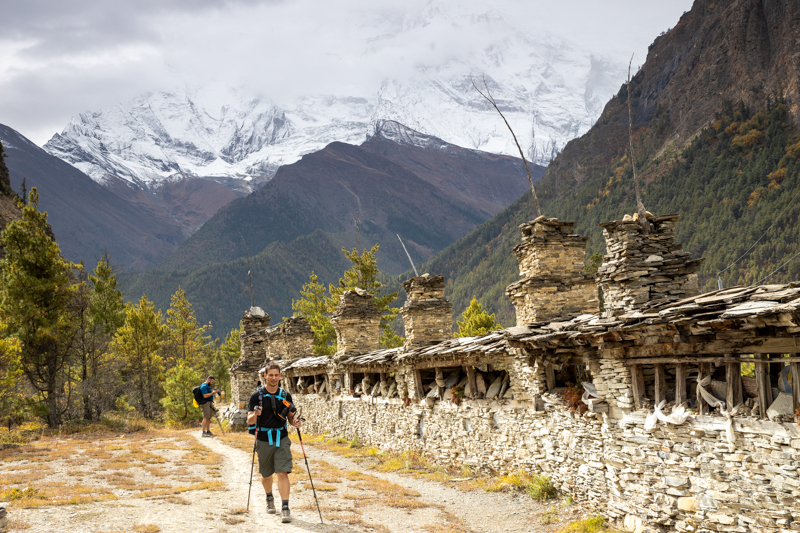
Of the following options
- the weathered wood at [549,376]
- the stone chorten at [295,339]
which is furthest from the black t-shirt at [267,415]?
the stone chorten at [295,339]

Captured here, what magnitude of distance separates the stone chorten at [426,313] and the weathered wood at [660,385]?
28.4ft

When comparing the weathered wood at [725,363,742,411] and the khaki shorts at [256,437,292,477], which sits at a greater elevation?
the weathered wood at [725,363,742,411]

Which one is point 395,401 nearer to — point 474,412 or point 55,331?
point 474,412

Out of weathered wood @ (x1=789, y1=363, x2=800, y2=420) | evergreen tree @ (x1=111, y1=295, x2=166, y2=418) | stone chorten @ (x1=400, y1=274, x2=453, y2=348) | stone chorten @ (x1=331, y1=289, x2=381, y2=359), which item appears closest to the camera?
weathered wood @ (x1=789, y1=363, x2=800, y2=420)

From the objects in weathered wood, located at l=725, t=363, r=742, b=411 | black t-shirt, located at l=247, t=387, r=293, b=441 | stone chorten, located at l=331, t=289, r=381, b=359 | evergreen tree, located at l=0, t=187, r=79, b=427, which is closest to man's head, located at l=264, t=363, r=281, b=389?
black t-shirt, located at l=247, t=387, r=293, b=441

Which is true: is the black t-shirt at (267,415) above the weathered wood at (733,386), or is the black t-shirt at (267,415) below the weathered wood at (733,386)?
below

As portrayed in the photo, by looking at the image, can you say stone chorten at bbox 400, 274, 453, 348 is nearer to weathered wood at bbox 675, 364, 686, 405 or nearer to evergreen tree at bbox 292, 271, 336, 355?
weathered wood at bbox 675, 364, 686, 405

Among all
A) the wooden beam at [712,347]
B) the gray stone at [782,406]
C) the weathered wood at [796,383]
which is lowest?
the gray stone at [782,406]

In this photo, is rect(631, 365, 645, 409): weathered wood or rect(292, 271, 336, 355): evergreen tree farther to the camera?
rect(292, 271, 336, 355): evergreen tree

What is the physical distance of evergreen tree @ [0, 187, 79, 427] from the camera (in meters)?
23.2

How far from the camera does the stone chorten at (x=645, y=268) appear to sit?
1001 cm

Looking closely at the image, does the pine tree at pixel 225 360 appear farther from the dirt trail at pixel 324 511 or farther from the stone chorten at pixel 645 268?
the stone chorten at pixel 645 268

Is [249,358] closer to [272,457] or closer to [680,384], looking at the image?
[272,457]

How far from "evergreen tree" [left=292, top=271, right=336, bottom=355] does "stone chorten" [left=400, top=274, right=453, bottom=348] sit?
2081cm
